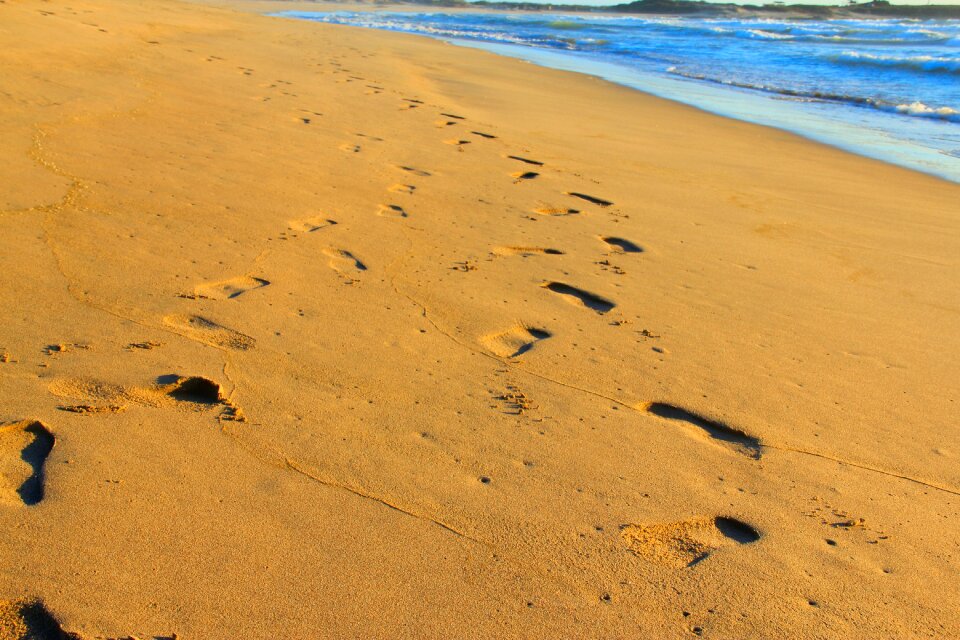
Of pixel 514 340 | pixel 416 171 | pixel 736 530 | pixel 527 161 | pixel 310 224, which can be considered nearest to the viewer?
pixel 736 530

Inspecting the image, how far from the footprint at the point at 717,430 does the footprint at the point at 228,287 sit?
153 cm

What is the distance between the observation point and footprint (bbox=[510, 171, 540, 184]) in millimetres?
5283

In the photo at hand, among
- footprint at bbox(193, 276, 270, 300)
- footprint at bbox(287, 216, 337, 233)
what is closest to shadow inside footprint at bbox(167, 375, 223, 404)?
footprint at bbox(193, 276, 270, 300)

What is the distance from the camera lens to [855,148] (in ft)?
26.4

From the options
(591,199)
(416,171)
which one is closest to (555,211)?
(591,199)

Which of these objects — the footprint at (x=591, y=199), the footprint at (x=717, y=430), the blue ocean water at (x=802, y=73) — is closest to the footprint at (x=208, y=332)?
Result: the footprint at (x=717, y=430)

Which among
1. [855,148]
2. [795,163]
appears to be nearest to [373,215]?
[795,163]

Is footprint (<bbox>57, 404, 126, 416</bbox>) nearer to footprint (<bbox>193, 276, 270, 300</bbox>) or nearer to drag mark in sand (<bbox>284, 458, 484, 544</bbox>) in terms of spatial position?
drag mark in sand (<bbox>284, 458, 484, 544</bbox>)

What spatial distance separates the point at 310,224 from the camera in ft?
12.8

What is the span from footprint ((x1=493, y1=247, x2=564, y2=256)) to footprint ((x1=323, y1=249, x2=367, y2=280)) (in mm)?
696

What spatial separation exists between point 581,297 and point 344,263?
39.3 inches

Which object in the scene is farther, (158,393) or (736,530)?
(158,393)

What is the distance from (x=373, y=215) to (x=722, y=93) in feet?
32.3

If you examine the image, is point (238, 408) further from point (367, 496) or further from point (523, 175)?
point (523, 175)
